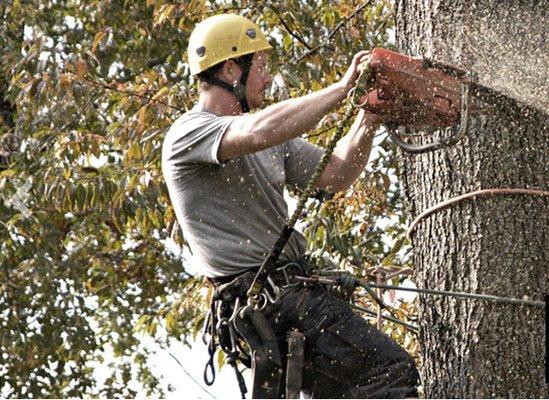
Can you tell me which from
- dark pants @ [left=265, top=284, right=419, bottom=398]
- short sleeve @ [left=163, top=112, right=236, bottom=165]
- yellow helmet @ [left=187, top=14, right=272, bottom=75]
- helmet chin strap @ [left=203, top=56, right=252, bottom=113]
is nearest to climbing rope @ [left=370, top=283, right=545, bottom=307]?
dark pants @ [left=265, top=284, right=419, bottom=398]

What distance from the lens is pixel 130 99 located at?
29.8ft

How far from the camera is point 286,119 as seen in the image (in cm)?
446

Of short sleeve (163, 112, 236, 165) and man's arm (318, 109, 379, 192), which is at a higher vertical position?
man's arm (318, 109, 379, 192)

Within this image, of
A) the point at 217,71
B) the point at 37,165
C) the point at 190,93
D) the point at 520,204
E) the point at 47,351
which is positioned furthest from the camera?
the point at 47,351

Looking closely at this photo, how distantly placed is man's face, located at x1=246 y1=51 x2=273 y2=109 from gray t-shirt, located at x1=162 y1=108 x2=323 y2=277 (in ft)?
0.76

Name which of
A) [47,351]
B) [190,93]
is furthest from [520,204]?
[47,351]

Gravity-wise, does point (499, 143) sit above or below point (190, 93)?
below

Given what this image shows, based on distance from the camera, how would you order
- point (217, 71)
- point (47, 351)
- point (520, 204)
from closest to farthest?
point (520, 204) → point (217, 71) → point (47, 351)

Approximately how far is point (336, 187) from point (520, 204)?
29.4 inches

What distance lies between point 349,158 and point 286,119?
616mm

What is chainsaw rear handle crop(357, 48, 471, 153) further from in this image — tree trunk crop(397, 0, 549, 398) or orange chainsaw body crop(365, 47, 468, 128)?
tree trunk crop(397, 0, 549, 398)

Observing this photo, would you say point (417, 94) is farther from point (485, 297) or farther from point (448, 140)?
point (485, 297)

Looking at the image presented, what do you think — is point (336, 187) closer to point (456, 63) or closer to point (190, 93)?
point (456, 63)

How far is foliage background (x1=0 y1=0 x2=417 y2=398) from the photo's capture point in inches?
343
